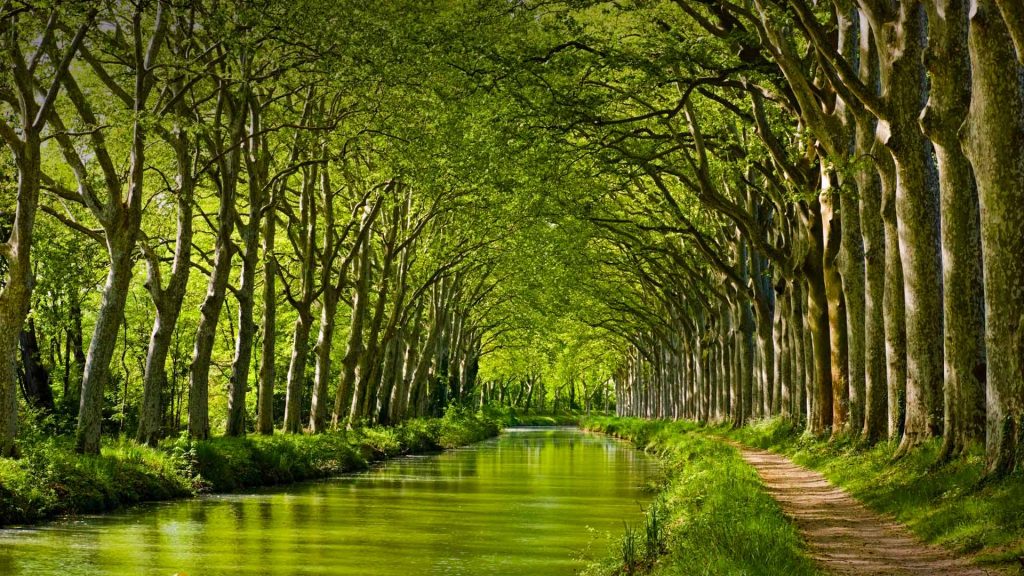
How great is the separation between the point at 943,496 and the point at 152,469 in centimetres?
1402

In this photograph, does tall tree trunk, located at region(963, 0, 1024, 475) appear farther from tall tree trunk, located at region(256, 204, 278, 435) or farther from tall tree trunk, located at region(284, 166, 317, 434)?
tall tree trunk, located at region(256, 204, 278, 435)

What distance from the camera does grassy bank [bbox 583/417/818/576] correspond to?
29.4ft

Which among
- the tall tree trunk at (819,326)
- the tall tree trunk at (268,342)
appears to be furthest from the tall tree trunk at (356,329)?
the tall tree trunk at (819,326)

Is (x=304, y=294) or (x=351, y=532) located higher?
(x=304, y=294)

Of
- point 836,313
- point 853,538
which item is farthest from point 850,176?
point 836,313

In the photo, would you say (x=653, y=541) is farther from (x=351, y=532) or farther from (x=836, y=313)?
(x=836, y=313)

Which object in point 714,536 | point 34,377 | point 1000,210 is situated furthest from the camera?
point 34,377

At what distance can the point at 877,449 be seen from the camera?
60.5ft

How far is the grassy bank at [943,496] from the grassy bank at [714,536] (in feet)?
4.80

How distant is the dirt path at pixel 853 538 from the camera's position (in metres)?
9.87

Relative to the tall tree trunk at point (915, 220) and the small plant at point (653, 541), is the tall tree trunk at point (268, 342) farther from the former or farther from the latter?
the small plant at point (653, 541)

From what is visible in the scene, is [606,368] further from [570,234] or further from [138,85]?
[138,85]

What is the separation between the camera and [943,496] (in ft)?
40.9

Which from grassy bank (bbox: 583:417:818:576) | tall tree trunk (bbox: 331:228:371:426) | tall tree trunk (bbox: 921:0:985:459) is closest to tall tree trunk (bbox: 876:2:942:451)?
tall tree trunk (bbox: 921:0:985:459)
